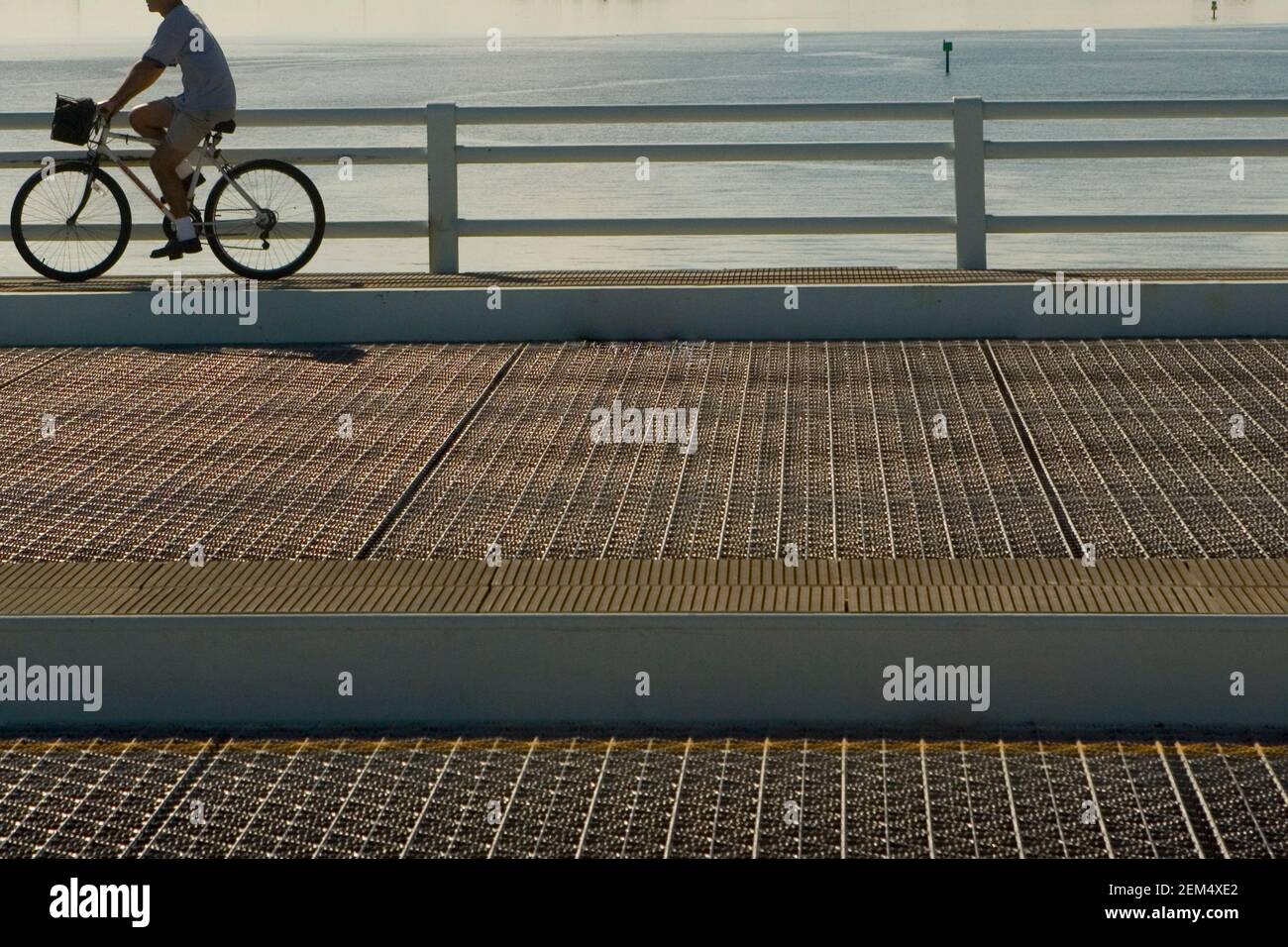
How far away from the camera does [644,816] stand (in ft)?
17.9

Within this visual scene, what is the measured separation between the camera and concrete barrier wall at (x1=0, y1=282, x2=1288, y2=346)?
11.1 m

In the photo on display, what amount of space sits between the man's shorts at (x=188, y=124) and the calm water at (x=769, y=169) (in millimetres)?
2859

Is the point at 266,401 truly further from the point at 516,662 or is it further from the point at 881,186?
the point at 881,186

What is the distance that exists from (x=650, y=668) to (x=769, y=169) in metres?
39.7

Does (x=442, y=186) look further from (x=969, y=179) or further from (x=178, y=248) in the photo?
(x=969, y=179)

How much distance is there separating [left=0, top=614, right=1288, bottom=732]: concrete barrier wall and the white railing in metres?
6.05

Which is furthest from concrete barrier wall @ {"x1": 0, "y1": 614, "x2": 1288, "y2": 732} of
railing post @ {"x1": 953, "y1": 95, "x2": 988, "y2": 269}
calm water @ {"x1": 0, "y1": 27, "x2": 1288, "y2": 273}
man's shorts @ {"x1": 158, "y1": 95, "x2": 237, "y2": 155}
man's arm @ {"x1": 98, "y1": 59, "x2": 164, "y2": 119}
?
calm water @ {"x1": 0, "y1": 27, "x2": 1288, "y2": 273}

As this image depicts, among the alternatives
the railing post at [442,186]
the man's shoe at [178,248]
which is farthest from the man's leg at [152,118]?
the railing post at [442,186]

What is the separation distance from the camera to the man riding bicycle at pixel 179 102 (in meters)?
11.2

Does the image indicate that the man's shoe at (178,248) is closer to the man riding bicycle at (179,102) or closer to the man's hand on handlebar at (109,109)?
the man riding bicycle at (179,102)

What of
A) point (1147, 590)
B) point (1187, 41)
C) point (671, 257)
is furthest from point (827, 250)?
point (1187, 41)

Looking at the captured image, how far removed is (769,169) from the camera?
44906 mm

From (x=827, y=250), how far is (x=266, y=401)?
21.8 metres

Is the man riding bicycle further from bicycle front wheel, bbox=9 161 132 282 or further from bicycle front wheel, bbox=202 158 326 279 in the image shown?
bicycle front wheel, bbox=9 161 132 282
